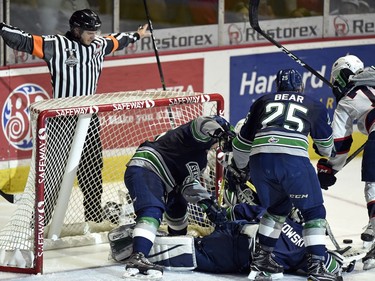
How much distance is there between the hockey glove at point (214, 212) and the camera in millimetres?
6953

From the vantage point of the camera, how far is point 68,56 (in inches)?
302

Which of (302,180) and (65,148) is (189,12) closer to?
(65,148)

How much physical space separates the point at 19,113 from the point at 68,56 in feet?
3.23

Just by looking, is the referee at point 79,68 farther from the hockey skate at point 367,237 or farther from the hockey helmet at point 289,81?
the hockey skate at point 367,237

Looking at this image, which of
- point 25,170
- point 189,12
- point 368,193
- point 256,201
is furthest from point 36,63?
point 368,193

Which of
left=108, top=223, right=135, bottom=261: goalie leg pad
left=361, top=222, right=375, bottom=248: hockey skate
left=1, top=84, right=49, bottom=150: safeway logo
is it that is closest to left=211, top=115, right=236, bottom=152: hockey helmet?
left=108, top=223, right=135, bottom=261: goalie leg pad

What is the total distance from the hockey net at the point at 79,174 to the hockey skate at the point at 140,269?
50 centimetres

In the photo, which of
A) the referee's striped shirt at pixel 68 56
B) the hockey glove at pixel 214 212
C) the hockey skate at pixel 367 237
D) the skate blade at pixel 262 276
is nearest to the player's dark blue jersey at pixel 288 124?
the hockey glove at pixel 214 212

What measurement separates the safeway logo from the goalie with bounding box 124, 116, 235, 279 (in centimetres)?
172

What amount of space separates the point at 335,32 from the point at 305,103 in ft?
11.5

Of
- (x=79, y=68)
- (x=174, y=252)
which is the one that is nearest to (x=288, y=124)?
(x=174, y=252)

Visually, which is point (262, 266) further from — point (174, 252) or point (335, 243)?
point (335, 243)

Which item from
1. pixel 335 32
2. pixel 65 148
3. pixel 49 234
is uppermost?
pixel 335 32

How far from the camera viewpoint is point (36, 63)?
856 cm
